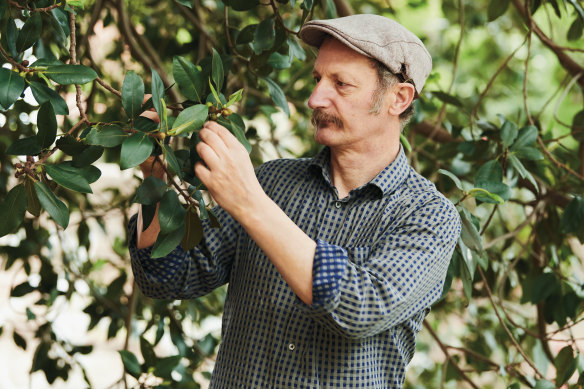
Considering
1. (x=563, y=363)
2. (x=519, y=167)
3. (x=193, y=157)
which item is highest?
(x=193, y=157)

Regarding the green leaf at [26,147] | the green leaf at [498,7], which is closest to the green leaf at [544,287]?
the green leaf at [498,7]

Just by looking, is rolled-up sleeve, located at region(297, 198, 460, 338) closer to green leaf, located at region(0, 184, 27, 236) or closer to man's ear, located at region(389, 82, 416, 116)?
man's ear, located at region(389, 82, 416, 116)

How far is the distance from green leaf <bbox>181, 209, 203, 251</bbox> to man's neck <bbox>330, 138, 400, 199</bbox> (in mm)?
354

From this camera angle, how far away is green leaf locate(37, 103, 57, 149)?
1.13 meters

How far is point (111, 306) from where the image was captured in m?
2.56

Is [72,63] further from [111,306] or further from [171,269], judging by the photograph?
[111,306]

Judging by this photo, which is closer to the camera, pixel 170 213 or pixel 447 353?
pixel 170 213

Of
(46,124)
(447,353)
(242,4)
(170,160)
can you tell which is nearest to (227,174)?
(170,160)

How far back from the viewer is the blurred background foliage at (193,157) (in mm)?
1183

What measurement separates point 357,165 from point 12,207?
0.67 meters

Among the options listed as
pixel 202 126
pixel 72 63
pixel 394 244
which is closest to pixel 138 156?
pixel 202 126

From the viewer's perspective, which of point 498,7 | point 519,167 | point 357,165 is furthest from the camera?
point 498,7

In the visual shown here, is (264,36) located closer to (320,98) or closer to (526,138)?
(320,98)

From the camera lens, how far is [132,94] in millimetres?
1163
